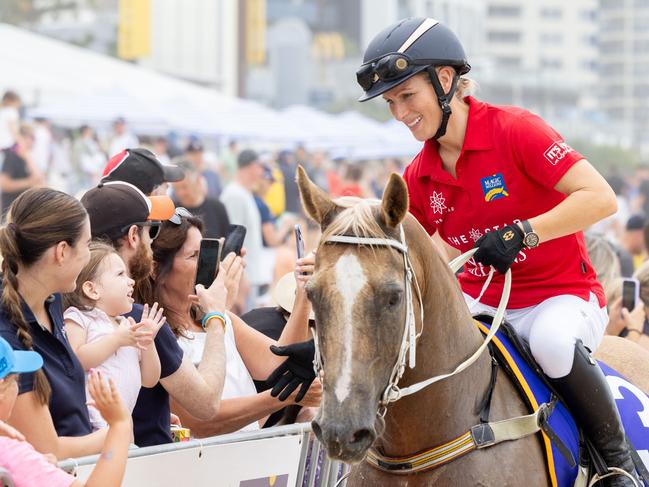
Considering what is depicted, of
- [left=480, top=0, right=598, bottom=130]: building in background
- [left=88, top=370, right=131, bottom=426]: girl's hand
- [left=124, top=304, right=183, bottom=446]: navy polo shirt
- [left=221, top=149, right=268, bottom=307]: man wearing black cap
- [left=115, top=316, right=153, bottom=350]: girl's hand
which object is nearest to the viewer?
[left=88, top=370, right=131, bottom=426]: girl's hand

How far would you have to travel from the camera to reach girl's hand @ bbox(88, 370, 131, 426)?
3.54 metres

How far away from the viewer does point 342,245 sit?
3.47 meters

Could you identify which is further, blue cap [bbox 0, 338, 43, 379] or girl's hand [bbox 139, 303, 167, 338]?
girl's hand [bbox 139, 303, 167, 338]

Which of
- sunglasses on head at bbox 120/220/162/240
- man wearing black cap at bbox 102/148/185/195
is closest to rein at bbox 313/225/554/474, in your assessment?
sunglasses on head at bbox 120/220/162/240

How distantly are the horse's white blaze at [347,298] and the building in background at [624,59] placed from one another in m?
149

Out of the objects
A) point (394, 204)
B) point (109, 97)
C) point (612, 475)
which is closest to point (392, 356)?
point (394, 204)

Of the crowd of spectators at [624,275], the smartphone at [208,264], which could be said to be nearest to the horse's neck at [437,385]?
the smartphone at [208,264]

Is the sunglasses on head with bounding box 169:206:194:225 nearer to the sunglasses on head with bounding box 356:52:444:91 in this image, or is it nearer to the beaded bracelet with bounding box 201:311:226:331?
the beaded bracelet with bounding box 201:311:226:331

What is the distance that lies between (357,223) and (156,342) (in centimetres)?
131

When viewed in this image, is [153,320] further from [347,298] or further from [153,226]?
[347,298]

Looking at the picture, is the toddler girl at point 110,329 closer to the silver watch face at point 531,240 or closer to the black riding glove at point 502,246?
the black riding glove at point 502,246

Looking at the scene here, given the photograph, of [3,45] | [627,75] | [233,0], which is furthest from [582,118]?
[3,45]

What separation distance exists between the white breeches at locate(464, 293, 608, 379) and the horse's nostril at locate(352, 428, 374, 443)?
112 cm

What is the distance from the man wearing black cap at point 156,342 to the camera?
442 cm
